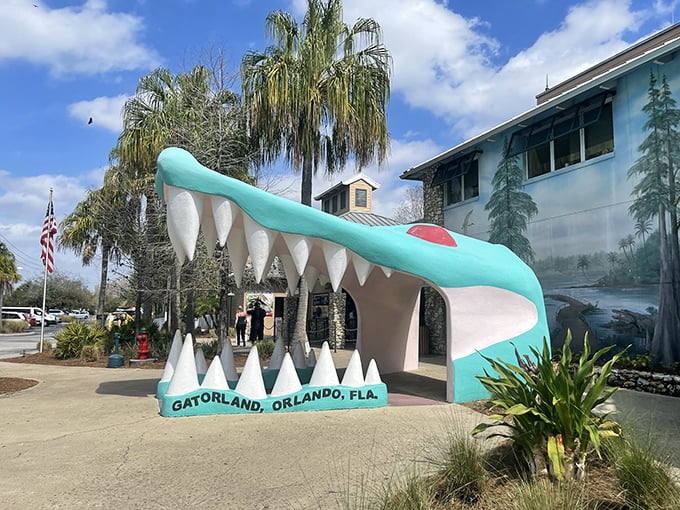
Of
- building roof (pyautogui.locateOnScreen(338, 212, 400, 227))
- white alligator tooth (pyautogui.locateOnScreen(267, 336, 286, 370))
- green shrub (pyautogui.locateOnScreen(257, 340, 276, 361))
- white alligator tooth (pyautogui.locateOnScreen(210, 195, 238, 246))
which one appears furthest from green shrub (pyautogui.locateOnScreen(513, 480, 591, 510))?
building roof (pyautogui.locateOnScreen(338, 212, 400, 227))

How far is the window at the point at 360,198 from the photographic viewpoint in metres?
24.9

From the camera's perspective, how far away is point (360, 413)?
6098 mm

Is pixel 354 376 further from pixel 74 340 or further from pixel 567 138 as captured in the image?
pixel 74 340

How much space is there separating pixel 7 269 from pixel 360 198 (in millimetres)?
26001

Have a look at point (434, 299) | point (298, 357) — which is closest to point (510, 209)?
point (434, 299)

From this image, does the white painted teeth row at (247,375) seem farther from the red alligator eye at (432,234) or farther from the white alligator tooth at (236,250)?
the red alligator eye at (432,234)

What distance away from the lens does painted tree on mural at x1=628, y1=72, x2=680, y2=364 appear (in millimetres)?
8414

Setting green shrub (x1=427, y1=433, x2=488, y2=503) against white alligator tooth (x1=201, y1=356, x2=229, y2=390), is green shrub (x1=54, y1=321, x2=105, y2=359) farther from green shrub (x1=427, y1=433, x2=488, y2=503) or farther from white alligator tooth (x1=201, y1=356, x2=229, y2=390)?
green shrub (x1=427, y1=433, x2=488, y2=503)

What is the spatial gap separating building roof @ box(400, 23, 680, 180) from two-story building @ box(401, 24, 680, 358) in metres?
0.03

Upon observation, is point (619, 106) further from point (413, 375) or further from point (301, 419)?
point (301, 419)

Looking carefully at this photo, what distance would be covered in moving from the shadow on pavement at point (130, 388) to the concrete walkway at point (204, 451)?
1.27 feet

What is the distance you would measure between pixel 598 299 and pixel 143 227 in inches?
446

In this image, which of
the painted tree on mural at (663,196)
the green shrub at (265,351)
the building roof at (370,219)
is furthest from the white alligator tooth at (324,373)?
the building roof at (370,219)

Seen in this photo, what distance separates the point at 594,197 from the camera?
10.0 meters
